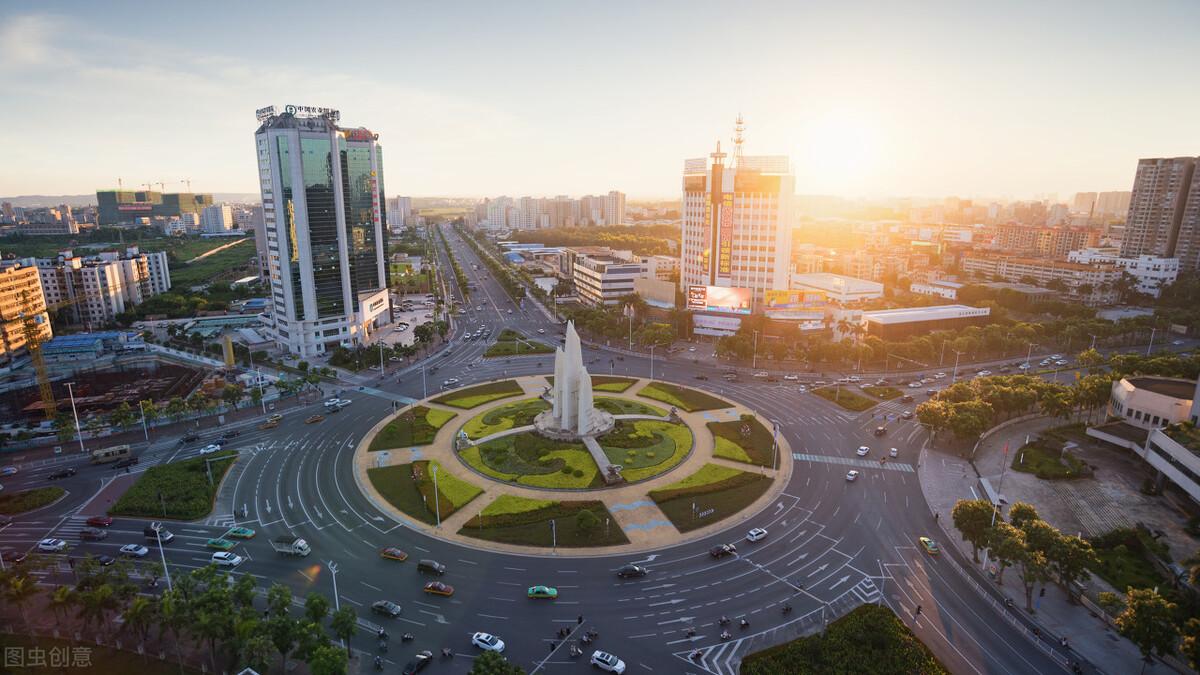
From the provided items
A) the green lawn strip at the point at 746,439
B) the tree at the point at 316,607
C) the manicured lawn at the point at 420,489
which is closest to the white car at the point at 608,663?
the tree at the point at 316,607

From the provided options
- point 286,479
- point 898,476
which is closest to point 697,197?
point 898,476

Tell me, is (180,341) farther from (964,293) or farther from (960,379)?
(964,293)

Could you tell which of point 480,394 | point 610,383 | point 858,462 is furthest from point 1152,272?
point 480,394

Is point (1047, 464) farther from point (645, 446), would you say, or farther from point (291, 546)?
point (291, 546)

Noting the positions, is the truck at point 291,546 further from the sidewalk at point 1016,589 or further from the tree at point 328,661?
the sidewalk at point 1016,589

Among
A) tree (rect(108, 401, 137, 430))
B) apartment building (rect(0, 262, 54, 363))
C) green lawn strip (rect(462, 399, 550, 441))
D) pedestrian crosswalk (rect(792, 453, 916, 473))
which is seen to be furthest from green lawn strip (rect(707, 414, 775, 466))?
apartment building (rect(0, 262, 54, 363))
